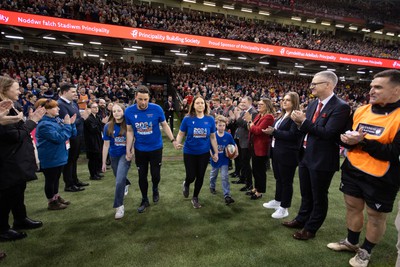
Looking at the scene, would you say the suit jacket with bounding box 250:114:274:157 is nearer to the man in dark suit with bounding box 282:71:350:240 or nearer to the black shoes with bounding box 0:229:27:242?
the man in dark suit with bounding box 282:71:350:240

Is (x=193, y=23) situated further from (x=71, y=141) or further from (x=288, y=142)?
(x=288, y=142)

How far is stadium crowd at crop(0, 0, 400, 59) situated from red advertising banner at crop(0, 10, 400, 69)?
25.9 inches

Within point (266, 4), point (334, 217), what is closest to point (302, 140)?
point (334, 217)

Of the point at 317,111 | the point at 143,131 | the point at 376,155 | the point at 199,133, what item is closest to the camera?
the point at 376,155

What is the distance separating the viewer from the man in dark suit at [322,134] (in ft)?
8.79

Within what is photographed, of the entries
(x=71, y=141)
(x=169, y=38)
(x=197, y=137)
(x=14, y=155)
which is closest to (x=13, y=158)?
(x=14, y=155)

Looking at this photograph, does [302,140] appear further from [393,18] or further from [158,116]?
[393,18]

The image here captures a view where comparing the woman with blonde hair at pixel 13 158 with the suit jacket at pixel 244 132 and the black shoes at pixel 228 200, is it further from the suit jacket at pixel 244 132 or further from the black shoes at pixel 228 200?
the suit jacket at pixel 244 132

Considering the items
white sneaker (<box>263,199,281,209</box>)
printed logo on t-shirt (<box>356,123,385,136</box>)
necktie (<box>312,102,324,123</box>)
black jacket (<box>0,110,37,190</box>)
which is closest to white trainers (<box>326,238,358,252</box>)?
white sneaker (<box>263,199,281,209</box>)

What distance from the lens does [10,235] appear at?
117 inches

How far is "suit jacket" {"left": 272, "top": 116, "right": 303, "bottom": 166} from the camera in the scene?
3.48 meters

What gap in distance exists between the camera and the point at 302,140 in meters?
3.43

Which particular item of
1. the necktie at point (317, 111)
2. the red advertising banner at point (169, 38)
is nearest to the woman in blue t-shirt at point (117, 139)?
the necktie at point (317, 111)

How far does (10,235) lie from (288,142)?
4.18 m
